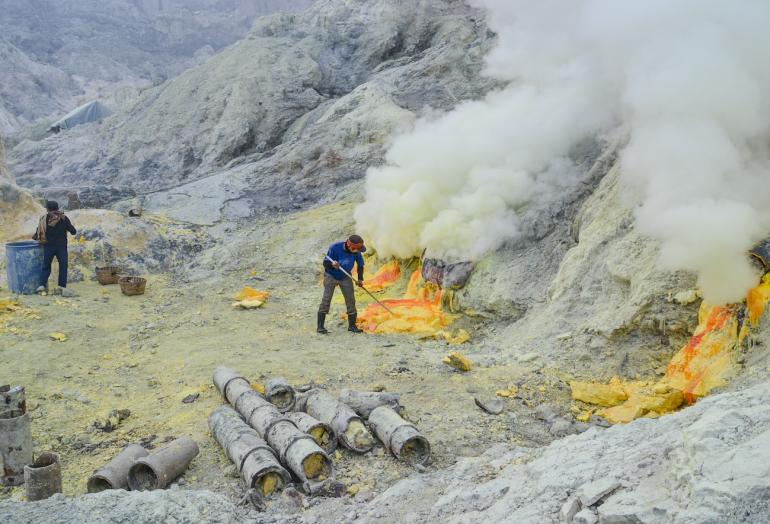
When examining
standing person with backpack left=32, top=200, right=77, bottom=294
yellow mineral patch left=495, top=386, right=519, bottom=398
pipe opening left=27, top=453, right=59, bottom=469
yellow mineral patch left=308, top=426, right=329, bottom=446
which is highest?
standing person with backpack left=32, top=200, right=77, bottom=294

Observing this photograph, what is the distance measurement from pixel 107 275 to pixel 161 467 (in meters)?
6.44

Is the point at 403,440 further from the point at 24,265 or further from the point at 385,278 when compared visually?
the point at 24,265

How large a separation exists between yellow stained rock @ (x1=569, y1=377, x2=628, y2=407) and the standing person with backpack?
7288mm

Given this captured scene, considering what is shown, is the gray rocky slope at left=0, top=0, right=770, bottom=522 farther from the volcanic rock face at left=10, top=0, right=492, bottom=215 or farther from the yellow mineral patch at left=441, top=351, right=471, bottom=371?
the yellow mineral patch at left=441, top=351, right=471, bottom=371

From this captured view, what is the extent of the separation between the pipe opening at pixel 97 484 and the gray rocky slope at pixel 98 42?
31.8 m

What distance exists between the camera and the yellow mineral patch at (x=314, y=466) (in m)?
3.81

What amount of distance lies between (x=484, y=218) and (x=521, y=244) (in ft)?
1.92

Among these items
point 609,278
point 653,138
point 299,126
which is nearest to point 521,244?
point 609,278

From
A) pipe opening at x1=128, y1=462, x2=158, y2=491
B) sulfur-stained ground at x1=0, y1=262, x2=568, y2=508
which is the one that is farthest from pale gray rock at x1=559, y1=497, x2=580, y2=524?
pipe opening at x1=128, y1=462, x2=158, y2=491

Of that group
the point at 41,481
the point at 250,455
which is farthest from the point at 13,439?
the point at 250,455

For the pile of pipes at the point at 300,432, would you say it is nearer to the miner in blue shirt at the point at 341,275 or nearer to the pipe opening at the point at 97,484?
the pipe opening at the point at 97,484

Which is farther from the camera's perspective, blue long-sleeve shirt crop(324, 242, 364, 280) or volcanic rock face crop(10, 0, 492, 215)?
volcanic rock face crop(10, 0, 492, 215)

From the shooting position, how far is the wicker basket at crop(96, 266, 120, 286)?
945cm

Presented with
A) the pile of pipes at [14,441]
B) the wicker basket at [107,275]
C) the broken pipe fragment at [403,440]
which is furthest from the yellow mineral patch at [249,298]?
the broken pipe fragment at [403,440]
